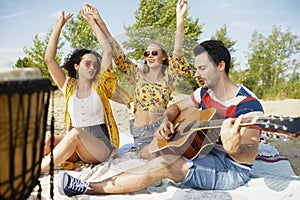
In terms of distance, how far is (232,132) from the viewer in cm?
221

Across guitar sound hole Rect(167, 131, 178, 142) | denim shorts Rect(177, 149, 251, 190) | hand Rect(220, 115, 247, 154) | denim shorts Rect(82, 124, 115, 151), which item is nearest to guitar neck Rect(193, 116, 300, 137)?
hand Rect(220, 115, 247, 154)

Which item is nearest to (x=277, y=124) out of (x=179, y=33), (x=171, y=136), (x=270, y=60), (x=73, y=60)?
(x=171, y=136)

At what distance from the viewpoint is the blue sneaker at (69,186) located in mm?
2379

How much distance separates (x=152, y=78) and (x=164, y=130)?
58cm

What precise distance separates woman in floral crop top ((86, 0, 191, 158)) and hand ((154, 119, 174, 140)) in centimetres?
13

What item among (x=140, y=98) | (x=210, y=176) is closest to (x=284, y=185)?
(x=210, y=176)

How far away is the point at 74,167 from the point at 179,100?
3.62 ft

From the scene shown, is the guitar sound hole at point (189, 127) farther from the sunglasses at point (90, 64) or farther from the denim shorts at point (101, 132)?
the sunglasses at point (90, 64)

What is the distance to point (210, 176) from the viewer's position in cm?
256

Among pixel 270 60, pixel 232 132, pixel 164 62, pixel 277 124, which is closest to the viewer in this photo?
pixel 277 124

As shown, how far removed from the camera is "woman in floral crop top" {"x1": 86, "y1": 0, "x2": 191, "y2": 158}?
9.84ft

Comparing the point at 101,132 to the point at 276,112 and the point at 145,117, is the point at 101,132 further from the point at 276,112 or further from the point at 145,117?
the point at 276,112

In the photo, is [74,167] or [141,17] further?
[141,17]

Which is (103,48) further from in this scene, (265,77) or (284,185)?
(265,77)
